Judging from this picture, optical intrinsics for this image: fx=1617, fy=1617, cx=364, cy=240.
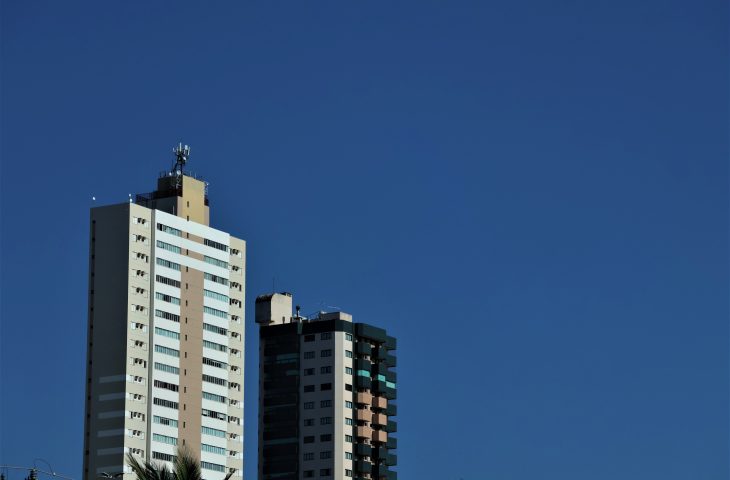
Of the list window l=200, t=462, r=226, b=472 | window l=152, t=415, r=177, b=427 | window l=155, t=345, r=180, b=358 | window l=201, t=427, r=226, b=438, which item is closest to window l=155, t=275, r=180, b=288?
window l=155, t=345, r=180, b=358

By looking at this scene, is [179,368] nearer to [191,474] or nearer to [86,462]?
[86,462]

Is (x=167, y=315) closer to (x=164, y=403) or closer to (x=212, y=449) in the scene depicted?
(x=164, y=403)

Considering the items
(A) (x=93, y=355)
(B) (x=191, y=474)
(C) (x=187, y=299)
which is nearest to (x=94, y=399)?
(A) (x=93, y=355)

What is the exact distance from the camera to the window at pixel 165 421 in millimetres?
175125

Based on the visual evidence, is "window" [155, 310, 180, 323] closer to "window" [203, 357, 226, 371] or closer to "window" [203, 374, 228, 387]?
"window" [203, 357, 226, 371]

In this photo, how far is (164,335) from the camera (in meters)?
179

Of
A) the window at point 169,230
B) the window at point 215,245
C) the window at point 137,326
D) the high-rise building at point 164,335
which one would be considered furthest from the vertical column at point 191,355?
the window at point 137,326

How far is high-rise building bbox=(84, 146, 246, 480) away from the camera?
568ft

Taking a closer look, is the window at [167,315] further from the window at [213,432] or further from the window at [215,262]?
the window at [213,432]

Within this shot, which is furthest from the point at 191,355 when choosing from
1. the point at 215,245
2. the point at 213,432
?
the point at 215,245

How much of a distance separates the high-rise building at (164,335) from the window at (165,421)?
0.51 ft

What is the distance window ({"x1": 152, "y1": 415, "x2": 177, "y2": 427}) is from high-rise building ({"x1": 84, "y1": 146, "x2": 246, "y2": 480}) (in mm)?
157

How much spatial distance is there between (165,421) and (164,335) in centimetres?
954

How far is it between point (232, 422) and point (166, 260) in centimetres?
2203
